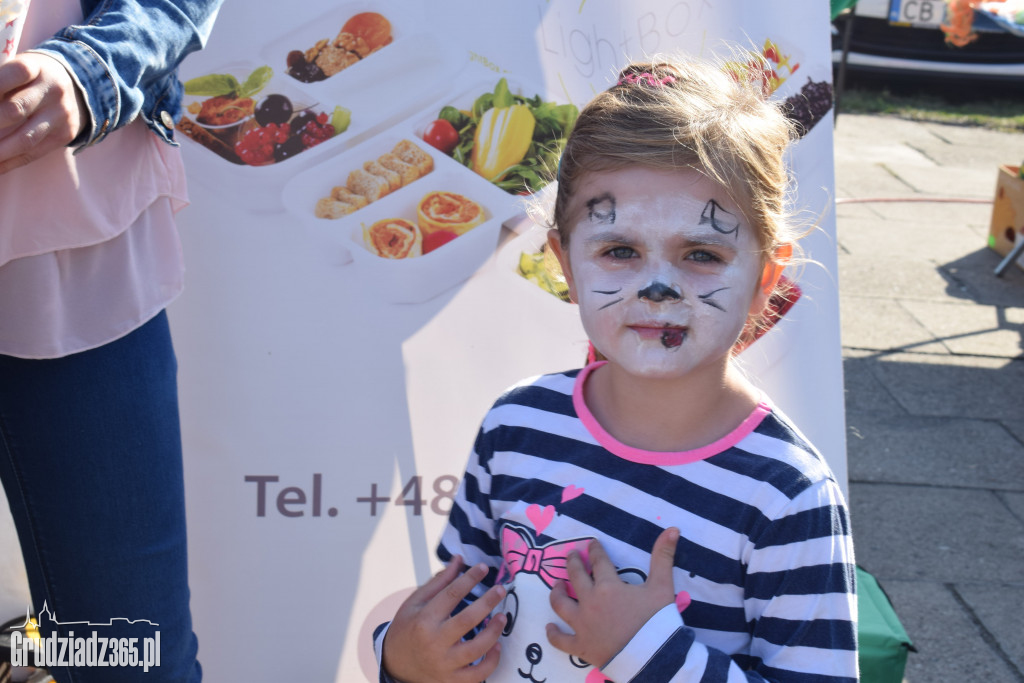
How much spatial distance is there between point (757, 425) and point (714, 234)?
232 mm

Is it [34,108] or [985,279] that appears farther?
[985,279]

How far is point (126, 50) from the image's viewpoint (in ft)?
4.12

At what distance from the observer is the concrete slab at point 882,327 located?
13.7 ft

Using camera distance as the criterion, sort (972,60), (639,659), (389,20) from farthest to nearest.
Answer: (972,60), (389,20), (639,659)

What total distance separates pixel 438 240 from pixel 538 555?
3.09 ft

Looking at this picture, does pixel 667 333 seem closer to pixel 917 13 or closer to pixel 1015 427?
pixel 1015 427

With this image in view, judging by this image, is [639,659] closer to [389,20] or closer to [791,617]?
[791,617]

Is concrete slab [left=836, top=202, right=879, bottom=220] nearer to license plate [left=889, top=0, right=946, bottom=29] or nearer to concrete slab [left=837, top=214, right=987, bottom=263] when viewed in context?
concrete slab [left=837, top=214, right=987, bottom=263]

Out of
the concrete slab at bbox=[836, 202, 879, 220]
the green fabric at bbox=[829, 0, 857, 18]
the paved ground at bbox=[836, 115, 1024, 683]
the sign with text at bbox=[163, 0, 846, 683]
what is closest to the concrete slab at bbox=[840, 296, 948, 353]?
the paved ground at bbox=[836, 115, 1024, 683]

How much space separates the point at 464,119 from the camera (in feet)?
6.39

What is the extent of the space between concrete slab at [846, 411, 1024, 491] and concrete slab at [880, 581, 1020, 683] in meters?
0.63

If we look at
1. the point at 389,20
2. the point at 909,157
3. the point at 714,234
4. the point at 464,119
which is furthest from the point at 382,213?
the point at 909,157

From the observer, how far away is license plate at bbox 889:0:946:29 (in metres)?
8.34

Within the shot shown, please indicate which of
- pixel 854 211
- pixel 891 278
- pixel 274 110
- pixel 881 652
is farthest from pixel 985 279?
pixel 274 110
